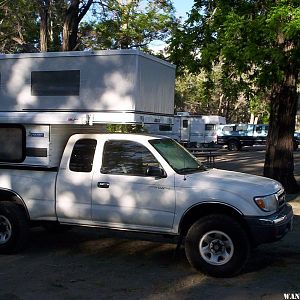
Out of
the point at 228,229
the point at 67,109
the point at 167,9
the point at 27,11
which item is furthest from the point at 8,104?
the point at 167,9

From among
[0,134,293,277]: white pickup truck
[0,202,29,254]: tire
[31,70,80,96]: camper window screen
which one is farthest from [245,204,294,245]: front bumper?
[0,202,29,254]: tire

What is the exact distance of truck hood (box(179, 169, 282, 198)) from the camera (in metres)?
6.47

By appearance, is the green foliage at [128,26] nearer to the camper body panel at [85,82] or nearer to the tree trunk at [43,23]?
the tree trunk at [43,23]

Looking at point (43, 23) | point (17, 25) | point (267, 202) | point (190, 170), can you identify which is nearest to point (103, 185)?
point (190, 170)

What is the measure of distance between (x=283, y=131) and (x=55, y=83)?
7.48 m

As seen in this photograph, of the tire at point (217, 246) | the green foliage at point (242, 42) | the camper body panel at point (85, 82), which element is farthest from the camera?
the green foliage at point (242, 42)

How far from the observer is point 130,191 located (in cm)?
694

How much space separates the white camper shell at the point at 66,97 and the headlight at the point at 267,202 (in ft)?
→ 6.53

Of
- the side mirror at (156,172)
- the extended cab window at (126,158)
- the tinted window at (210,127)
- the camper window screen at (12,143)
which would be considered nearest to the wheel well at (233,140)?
the tinted window at (210,127)

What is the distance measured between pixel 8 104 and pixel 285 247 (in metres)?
4.87

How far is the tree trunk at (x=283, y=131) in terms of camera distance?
13195mm

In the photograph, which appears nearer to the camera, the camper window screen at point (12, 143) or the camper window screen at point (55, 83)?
the camper window screen at point (55, 83)

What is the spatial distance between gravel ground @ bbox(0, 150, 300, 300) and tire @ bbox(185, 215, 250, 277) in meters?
0.15

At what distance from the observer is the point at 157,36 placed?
29469 millimetres
